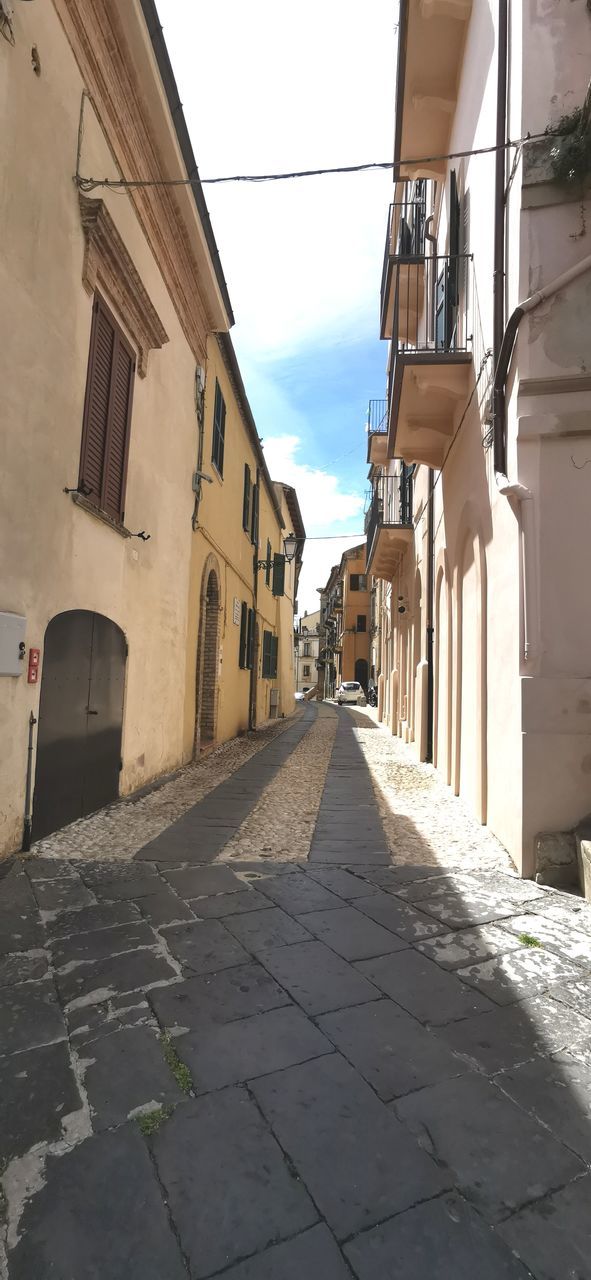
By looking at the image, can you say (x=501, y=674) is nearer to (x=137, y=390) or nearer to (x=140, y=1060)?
(x=140, y=1060)

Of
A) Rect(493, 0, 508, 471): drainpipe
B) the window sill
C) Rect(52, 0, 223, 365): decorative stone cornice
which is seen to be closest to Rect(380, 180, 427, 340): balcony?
Rect(52, 0, 223, 365): decorative stone cornice

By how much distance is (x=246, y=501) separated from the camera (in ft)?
44.2

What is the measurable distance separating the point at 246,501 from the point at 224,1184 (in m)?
12.8

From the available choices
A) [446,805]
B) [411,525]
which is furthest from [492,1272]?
[411,525]

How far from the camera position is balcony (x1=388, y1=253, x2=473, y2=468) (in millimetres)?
6016

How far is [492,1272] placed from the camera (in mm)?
1294

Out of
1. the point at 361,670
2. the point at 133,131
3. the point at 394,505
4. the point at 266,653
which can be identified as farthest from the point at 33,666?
the point at 361,670

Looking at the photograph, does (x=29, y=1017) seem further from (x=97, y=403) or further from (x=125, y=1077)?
(x=97, y=403)

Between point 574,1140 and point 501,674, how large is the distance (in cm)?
318

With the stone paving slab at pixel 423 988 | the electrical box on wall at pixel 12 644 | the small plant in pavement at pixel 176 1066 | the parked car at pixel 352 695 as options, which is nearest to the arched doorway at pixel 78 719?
the electrical box on wall at pixel 12 644

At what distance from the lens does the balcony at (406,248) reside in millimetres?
9396

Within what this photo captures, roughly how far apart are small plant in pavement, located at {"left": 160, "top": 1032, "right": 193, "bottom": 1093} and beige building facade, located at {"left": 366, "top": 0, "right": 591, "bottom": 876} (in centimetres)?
261

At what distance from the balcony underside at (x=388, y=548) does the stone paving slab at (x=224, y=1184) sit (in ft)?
36.2

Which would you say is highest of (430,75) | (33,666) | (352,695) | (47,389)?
(430,75)
